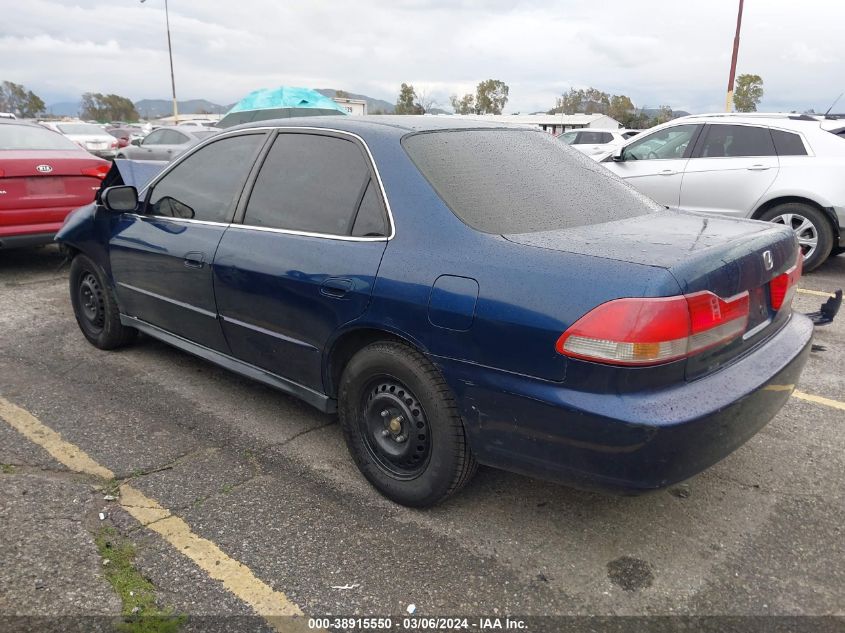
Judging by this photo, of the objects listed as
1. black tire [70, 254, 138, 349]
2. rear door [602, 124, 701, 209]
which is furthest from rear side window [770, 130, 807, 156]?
black tire [70, 254, 138, 349]

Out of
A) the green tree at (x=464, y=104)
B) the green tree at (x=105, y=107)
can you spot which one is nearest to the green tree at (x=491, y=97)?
the green tree at (x=464, y=104)

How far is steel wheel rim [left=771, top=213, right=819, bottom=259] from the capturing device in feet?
22.5

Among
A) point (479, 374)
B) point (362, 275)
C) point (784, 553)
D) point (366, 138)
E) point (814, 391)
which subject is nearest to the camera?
point (479, 374)

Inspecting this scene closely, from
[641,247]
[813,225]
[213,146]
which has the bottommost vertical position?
[813,225]

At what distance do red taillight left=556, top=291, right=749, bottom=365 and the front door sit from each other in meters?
2.09

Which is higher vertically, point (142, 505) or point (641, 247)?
point (641, 247)

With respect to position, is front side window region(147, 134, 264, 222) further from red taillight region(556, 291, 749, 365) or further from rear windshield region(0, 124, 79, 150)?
rear windshield region(0, 124, 79, 150)

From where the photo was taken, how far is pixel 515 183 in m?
2.93

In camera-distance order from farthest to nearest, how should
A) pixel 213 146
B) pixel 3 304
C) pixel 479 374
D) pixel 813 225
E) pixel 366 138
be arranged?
1. pixel 813 225
2. pixel 3 304
3. pixel 213 146
4. pixel 366 138
5. pixel 479 374

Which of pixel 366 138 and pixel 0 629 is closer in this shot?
pixel 0 629

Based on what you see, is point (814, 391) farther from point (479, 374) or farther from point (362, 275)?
point (362, 275)

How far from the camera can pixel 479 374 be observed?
2.40 metres

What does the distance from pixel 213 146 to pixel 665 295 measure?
2.72 meters

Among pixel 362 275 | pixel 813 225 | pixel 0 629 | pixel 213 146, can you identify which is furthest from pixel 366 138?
pixel 813 225
